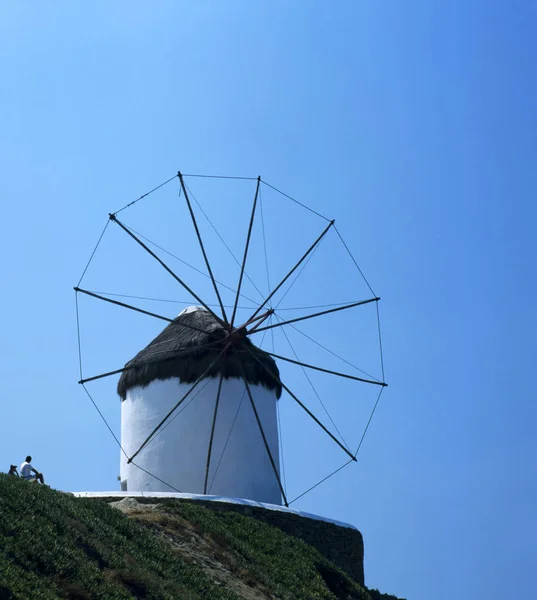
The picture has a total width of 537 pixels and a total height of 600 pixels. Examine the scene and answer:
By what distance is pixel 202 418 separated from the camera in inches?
734

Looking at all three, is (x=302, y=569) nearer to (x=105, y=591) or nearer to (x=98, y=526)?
(x=98, y=526)

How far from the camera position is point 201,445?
18.5m

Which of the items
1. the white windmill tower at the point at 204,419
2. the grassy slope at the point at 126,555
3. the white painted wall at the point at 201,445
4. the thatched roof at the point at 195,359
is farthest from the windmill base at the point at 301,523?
the thatched roof at the point at 195,359

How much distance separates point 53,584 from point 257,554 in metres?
5.90

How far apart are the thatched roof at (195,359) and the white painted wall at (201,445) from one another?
226 mm

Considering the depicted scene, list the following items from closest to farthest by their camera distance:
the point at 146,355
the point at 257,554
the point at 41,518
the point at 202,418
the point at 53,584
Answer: the point at 53,584 → the point at 41,518 → the point at 257,554 → the point at 202,418 → the point at 146,355

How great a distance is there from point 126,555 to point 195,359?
26.9 ft

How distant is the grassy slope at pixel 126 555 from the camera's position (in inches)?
363

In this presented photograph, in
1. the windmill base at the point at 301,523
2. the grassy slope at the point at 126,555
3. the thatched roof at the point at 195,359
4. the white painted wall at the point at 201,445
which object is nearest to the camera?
the grassy slope at the point at 126,555

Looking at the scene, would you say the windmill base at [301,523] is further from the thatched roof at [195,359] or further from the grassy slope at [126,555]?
the thatched roof at [195,359]

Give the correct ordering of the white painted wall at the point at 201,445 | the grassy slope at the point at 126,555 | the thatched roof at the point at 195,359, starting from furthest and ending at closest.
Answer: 1. the thatched roof at the point at 195,359
2. the white painted wall at the point at 201,445
3. the grassy slope at the point at 126,555

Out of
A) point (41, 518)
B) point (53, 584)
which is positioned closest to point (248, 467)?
point (41, 518)

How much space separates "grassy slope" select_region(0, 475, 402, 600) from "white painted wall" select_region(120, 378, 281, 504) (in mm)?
2532

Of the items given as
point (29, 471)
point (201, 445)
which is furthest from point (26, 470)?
point (201, 445)
